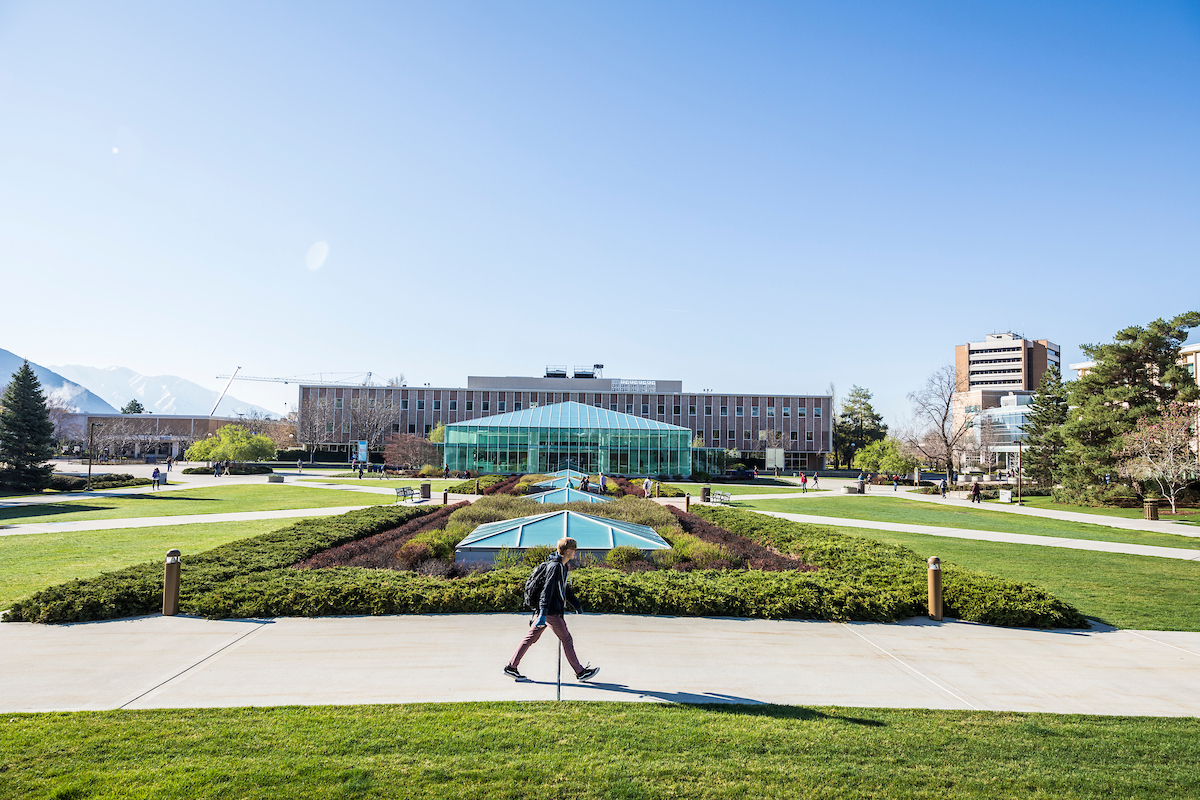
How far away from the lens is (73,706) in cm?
538

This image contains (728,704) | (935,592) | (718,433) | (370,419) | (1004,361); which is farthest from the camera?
(1004,361)

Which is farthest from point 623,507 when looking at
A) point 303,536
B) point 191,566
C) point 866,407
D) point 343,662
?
point 866,407

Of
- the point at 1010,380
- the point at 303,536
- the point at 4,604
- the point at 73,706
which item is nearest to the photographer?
the point at 73,706

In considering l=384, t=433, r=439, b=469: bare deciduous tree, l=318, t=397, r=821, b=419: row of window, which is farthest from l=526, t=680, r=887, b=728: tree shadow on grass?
l=318, t=397, r=821, b=419: row of window

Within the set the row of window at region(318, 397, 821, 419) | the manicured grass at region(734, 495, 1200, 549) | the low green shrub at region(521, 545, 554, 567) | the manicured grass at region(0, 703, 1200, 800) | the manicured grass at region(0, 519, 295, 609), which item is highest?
the row of window at region(318, 397, 821, 419)

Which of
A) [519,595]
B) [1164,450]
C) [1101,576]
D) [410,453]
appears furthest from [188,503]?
[1164,450]

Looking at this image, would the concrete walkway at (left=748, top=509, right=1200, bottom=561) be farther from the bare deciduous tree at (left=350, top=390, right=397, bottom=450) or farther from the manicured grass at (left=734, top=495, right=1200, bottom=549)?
the bare deciduous tree at (left=350, top=390, right=397, bottom=450)

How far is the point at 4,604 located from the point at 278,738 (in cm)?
757

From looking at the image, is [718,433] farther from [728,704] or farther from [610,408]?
[728,704]

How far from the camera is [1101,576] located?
501 inches

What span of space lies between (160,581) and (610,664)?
7005 mm

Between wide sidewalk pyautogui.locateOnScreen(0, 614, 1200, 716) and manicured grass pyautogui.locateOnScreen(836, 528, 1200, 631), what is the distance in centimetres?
124

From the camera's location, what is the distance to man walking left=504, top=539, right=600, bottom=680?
605cm

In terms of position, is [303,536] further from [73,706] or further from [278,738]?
[278,738]
